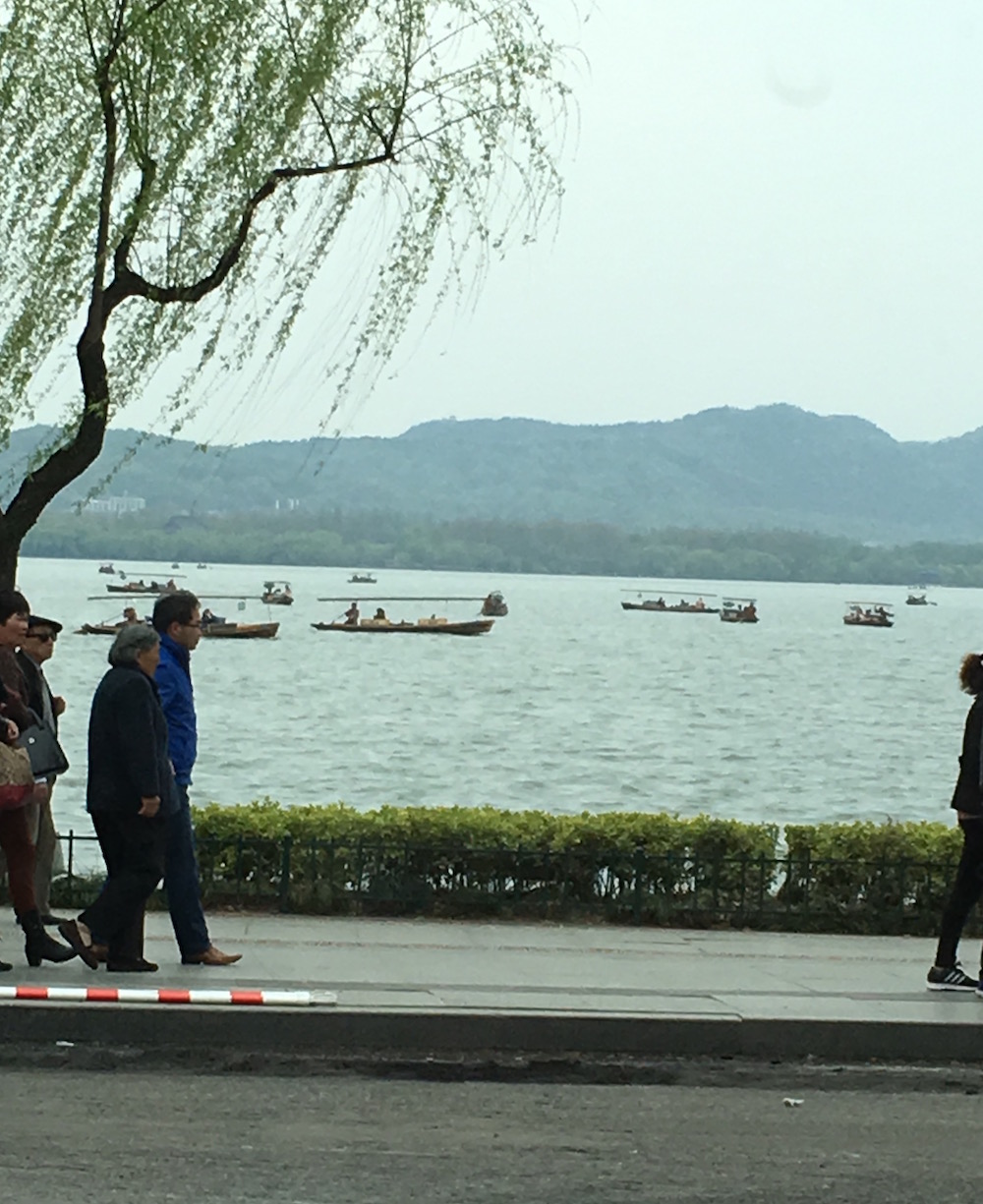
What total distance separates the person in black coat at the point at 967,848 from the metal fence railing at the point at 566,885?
2.04m

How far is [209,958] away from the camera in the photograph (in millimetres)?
11328

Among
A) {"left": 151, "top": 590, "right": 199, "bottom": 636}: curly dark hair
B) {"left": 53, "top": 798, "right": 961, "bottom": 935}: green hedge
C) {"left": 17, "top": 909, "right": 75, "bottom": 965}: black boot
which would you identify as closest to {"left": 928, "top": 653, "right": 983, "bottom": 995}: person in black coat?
{"left": 53, "top": 798, "right": 961, "bottom": 935}: green hedge

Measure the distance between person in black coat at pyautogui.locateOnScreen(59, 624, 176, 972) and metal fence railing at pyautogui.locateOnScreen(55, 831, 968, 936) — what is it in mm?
2404

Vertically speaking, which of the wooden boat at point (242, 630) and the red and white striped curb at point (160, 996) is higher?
the red and white striped curb at point (160, 996)

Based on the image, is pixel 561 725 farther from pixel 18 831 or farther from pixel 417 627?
pixel 417 627

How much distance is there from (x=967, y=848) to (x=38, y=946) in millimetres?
4852

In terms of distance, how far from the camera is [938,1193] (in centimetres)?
730

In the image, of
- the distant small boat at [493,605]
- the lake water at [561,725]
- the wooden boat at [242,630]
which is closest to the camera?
the lake water at [561,725]

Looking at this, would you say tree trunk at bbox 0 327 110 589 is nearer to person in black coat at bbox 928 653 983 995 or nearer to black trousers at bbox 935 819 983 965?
person in black coat at bbox 928 653 983 995

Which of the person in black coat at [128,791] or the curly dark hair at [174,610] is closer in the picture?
the person in black coat at [128,791]

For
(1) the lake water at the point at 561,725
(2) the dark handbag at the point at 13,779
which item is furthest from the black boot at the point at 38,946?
(1) the lake water at the point at 561,725

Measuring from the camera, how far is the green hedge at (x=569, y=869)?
1374cm

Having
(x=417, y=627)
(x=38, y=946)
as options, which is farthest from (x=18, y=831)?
(x=417, y=627)

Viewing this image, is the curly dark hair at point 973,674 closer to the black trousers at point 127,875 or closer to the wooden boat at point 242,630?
the black trousers at point 127,875
